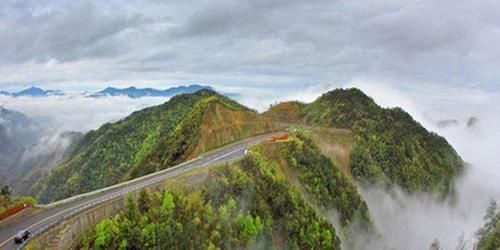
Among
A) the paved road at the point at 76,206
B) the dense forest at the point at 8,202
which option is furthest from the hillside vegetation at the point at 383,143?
the dense forest at the point at 8,202

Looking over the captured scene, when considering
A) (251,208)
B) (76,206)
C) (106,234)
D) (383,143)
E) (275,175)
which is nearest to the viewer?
(106,234)

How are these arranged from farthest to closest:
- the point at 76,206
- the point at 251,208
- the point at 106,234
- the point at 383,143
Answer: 1. the point at 383,143
2. the point at 251,208
3. the point at 76,206
4. the point at 106,234

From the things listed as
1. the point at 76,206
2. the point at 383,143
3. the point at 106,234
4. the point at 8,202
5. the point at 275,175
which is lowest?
the point at 106,234

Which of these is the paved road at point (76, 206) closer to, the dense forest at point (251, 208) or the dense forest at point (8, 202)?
the dense forest at point (8, 202)

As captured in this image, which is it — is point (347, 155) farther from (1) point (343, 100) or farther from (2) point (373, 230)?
(1) point (343, 100)

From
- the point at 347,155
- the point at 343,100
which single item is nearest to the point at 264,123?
the point at 347,155

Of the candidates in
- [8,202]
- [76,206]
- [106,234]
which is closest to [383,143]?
[76,206]

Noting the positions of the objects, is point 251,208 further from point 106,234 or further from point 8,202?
point 8,202

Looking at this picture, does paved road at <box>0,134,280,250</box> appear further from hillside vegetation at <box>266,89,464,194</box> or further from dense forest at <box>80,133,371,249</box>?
hillside vegetation at <box>266,89,464,194</box>
